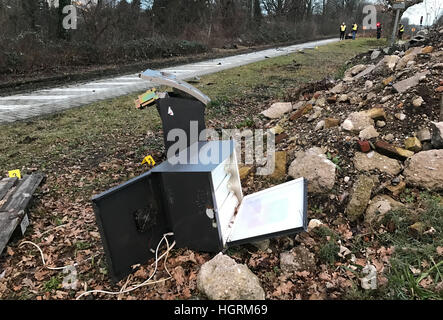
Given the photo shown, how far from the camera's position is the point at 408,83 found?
4973 mm

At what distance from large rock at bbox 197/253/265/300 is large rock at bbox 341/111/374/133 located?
109 inches

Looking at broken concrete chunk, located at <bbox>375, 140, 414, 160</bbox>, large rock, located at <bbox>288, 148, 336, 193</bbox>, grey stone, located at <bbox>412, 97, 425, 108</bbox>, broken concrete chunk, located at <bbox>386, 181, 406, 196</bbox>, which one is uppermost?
grey stone, located at <bbox>412, 97, 425, 108</bbox>

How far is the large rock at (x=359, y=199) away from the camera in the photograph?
11.1 feet

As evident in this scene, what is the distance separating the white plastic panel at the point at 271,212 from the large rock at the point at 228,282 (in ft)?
1.27

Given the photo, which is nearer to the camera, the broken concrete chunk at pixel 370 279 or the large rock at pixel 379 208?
the broken concrete chunk at pixel 370 279

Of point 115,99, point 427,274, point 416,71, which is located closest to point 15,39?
point 115,99

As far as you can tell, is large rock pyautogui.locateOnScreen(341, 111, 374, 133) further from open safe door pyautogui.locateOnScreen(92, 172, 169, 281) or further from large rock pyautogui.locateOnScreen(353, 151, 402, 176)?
open safe door pyautogui.locateOnScreen(92, 172, 169, 281)

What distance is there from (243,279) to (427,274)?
1489mm

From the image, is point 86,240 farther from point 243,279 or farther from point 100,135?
point 100,135

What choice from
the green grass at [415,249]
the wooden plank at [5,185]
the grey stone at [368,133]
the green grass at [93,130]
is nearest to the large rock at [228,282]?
the green grass at [415,249]

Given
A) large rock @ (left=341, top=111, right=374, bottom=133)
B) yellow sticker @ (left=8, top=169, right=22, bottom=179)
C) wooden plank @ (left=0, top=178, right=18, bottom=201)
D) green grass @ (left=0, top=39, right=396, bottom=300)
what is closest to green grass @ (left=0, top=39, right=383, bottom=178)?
green grass @ (left=0, top=39, right=396, bottom=300)

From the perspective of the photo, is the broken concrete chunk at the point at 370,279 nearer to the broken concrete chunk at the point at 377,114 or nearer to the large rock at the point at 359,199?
the large rock at the point at 359,199

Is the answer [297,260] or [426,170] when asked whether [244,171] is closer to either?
[297,260]

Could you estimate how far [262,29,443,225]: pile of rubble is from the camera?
3537 mm
